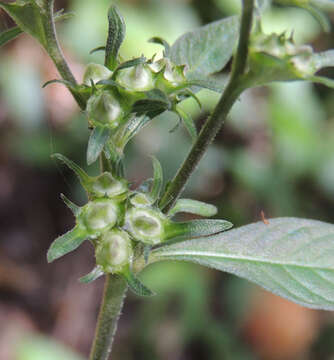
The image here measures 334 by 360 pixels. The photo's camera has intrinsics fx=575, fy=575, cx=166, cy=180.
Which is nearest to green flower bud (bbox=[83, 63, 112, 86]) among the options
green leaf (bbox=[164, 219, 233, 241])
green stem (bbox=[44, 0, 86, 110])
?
green stem (bbox=[44, 0, 86, 110])

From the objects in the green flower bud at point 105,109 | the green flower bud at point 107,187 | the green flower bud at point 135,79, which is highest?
the green flower bud at point 135,79

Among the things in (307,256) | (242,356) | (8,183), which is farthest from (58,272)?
(307,256)

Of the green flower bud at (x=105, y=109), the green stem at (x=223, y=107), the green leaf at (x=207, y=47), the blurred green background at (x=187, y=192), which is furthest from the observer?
the blurred green background at (x=187, y=192)

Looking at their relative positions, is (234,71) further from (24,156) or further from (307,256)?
(24,156)

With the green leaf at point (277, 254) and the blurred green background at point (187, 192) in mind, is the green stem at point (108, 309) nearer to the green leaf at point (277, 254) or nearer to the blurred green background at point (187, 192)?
the green leaf at point (277, 254)

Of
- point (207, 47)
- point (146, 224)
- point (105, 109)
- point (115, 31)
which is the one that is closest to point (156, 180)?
point (146, 224)

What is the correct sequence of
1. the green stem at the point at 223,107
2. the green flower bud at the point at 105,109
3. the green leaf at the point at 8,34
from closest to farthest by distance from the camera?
the green stem at the point at 223,107 → the green flower bud at the point at 105,109 → the green leaf at the point at 8,34

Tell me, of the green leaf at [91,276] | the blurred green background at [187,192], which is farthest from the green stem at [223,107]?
the blurred green background at [187,192]

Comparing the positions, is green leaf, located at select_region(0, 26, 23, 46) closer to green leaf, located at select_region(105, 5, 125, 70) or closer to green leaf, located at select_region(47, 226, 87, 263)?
green leaf, located at select_region(105, 5, 125, 70)
